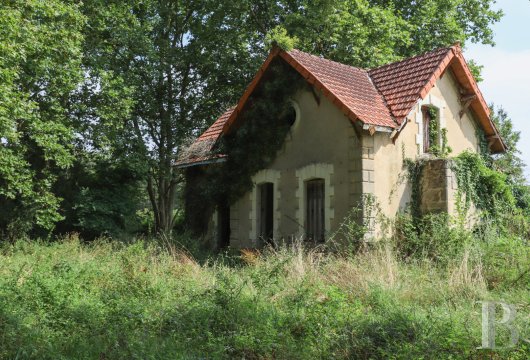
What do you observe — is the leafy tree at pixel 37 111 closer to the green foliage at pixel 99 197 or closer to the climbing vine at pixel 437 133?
the green foliage at pixel 99 197

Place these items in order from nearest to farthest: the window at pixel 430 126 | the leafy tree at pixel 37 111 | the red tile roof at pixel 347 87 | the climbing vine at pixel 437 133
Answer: the red tile roof at pixel 347 87 → the leafy tree at pixel 37 111 → the window at pixel 430 126 → the climbing vine at pixel 437 133

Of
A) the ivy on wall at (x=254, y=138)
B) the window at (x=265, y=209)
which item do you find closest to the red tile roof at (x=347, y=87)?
the ivy on wall at (x=254, y=138)

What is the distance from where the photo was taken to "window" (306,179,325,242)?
13195mm

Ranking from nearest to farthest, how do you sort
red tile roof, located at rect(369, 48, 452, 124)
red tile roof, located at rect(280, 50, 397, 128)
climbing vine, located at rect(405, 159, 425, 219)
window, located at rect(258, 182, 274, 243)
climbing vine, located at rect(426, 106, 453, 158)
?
red tile roof, located at rect(280, 50, 397, 128) < red tile roof, located at rect(369, 48, 452, 124) < climbing vine, located at rect(405, 159, 425, 219) < climbing vine, located at rect(426, 106, 453, 158) < window, located at rect(258, 182, 274, 243)

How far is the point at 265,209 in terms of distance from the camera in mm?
15039

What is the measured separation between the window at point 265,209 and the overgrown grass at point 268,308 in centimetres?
399

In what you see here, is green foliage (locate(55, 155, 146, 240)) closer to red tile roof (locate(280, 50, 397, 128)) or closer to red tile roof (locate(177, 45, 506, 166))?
red tile roof (locate(177, 45, 506, 166))

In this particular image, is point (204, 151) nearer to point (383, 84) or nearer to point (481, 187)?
point (383, 84)

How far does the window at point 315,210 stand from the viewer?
13.2 meters

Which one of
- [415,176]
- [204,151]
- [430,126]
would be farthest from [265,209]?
[430,126]

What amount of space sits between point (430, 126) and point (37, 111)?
12013 millimetres

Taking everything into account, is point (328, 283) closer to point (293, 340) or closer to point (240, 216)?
point (293, 340)

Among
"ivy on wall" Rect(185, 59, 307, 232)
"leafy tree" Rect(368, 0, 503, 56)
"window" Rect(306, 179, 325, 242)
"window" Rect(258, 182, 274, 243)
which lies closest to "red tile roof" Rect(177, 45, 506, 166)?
"ivy on wall" Rect(185, 59, 307, 232)

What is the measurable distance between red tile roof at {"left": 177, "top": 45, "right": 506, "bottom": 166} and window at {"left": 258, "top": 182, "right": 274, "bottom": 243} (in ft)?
7.02
